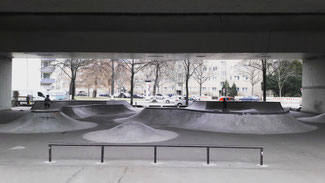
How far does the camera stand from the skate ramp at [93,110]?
2248cm

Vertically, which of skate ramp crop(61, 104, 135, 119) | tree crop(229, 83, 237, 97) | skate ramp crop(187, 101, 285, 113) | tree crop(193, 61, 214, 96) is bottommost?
skate ramp crop(61, 104, 135, 119)

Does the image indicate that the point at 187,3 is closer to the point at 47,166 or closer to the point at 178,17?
the point at 178,17

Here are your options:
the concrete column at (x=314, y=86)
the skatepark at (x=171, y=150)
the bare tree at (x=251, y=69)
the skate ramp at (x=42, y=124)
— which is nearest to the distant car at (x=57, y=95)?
the bare tree at (x=251, y=69)

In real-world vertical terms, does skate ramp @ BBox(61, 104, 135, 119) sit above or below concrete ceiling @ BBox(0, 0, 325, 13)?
below

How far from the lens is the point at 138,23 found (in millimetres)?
18719

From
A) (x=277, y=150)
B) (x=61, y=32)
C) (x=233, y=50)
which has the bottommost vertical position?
(x=277, y=150)

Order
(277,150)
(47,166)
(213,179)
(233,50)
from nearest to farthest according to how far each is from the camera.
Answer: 1. (213,179)
2. (47,166)
3. (277,150)
4. (233,50)

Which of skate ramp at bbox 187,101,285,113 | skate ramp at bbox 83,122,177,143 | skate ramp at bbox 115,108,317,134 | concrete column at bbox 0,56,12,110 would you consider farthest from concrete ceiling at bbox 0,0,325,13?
concrete column at bbox 0,56,12,110

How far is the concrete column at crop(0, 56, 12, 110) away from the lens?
2730 cm

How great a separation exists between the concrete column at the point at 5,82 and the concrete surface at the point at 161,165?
1887cm

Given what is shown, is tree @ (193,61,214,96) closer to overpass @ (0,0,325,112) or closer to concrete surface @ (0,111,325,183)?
overpass @ (0,0,325,112)

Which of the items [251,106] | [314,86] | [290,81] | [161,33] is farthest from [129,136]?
[290,81]

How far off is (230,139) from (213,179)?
6.49 meters

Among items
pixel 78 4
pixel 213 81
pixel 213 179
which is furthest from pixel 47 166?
pixel 213 81
